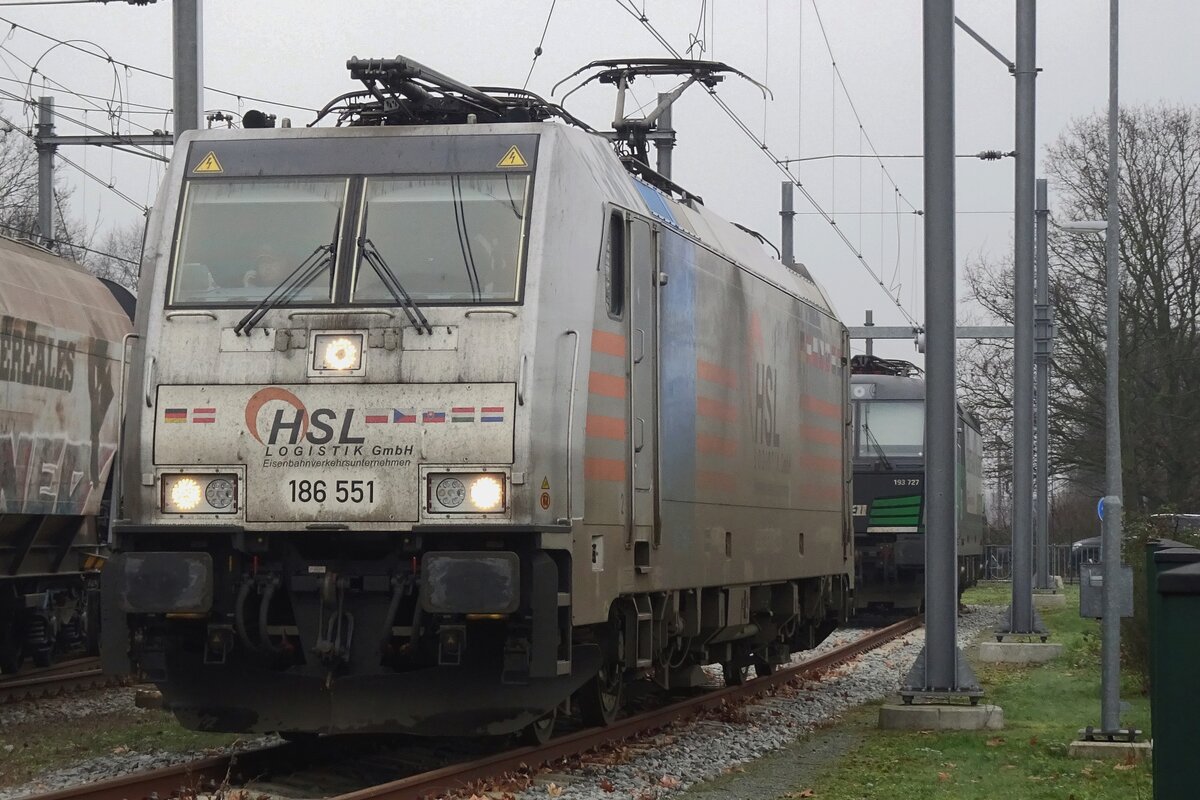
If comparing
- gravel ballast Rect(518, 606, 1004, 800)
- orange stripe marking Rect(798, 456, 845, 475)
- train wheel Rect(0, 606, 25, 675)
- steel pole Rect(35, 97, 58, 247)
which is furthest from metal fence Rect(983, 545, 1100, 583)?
train wheel Rect(0, 606, 25, 675)

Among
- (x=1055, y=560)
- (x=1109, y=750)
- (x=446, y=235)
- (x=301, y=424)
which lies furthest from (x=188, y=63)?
(x=1055, y=560)

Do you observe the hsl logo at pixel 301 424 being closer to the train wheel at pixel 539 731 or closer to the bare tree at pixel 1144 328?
the train wheel at pixel 539 731

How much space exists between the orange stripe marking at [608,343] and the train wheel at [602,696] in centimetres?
234

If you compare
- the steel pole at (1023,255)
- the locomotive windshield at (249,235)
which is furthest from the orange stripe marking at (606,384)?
the steel pole at (1023,255)

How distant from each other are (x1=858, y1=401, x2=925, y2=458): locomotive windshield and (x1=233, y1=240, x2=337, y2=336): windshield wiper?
16.8m

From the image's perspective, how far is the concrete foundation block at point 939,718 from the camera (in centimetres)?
1364

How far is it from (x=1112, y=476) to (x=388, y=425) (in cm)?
630

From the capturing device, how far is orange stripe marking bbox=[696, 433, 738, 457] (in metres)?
12.4

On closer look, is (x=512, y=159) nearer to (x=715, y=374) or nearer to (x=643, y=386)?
Result: (x=643, y=386)

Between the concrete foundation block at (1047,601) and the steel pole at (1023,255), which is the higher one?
the steel pole at (1023,255)

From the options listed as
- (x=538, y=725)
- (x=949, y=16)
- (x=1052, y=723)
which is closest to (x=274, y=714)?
(x=538, y=725)

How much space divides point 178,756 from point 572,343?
3594 millimetres

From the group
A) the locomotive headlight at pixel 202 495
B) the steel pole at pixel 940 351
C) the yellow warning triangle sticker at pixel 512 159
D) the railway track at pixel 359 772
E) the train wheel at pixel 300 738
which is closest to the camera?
the railway track at pixel 359 772

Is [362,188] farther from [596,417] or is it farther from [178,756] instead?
[178,756]
